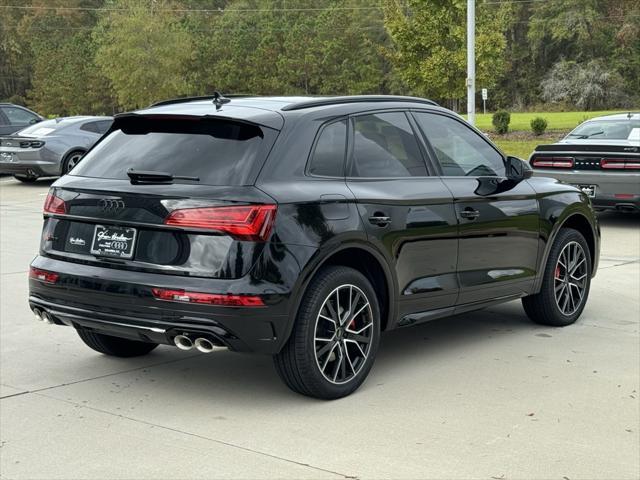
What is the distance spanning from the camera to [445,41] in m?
35.5

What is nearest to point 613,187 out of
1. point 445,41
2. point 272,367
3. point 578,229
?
point 578,229

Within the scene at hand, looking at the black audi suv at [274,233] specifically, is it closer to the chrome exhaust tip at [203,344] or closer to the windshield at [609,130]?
the chrome exhaust tip at [203,344]

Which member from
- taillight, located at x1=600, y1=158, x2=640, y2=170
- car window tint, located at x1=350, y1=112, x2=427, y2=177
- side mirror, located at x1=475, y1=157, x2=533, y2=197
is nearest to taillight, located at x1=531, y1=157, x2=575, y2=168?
taillight, located at x1=600, y1=158, x2=640, y2=170

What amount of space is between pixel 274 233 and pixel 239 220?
192 millimetres

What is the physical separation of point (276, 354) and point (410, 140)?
175cm

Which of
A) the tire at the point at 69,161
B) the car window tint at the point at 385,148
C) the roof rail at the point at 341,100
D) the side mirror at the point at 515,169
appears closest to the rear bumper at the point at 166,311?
the car window tint at the point at 385,148

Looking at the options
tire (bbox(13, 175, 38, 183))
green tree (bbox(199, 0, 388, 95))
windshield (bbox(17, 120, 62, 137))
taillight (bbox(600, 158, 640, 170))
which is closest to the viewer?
taillight (bbox(600, 158, 640, 170))

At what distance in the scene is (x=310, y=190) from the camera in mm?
5320

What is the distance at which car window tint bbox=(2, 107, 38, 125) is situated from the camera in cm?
2297

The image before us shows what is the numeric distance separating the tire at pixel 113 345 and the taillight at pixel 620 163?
321 inches

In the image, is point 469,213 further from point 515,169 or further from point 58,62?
point 58,62

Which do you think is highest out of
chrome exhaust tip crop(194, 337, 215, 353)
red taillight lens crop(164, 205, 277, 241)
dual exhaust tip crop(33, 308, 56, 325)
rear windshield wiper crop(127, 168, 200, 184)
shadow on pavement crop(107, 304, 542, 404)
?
rear windshield wiper crop(127, 168, 200, 184)

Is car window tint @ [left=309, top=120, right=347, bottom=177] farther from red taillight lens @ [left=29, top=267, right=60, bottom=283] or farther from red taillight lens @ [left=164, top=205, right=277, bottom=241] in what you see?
red taillight lens @ [left=29, top=267, right=60, bottom=283]

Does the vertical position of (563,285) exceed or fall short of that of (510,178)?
it falls short
